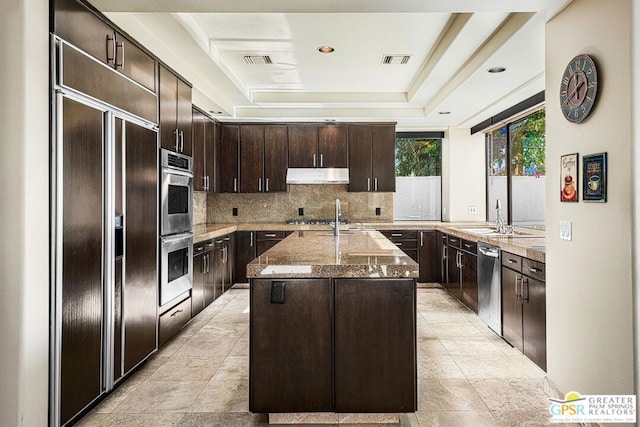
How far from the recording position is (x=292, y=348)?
7.42 ft

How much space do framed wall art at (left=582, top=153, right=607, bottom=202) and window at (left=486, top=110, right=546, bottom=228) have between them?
258cm

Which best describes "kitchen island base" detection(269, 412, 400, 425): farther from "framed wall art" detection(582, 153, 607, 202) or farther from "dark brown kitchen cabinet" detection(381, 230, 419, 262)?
"dark brown kitchen cabinet" detection(381, 230, 419, 262)

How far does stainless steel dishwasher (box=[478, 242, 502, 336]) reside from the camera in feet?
12.2

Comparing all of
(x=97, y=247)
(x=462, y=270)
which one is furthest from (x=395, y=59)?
(x=97, y=247)

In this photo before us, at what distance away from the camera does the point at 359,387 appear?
2.24 m

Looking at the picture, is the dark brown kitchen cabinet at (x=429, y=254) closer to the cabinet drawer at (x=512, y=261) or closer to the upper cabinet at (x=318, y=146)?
the upper cabinet at (x=318, y=146)

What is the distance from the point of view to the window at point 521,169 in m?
4.71

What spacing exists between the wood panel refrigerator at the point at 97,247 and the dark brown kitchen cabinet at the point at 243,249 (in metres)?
2.75

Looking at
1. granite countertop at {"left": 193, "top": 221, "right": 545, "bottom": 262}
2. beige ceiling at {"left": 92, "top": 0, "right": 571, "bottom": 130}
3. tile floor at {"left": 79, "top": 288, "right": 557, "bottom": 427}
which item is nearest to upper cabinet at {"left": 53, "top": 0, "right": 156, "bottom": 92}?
beige ceiling at {"left": 92, "top": 0, "right": 571, "bottom": 130}

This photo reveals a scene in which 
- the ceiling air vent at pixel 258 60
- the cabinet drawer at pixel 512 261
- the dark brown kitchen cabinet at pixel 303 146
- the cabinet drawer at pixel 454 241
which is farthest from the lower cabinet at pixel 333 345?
the dark brown kitchen cabinet at pixel 303 146

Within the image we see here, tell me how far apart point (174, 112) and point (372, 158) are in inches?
131

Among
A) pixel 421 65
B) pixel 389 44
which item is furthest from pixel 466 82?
pixel 389 44

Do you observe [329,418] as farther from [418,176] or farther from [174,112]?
[418,176]

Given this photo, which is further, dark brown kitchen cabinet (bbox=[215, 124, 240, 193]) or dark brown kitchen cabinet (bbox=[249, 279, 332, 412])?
dark brown kitchen cabinet (bbox=[215, 124, 240, 193])
